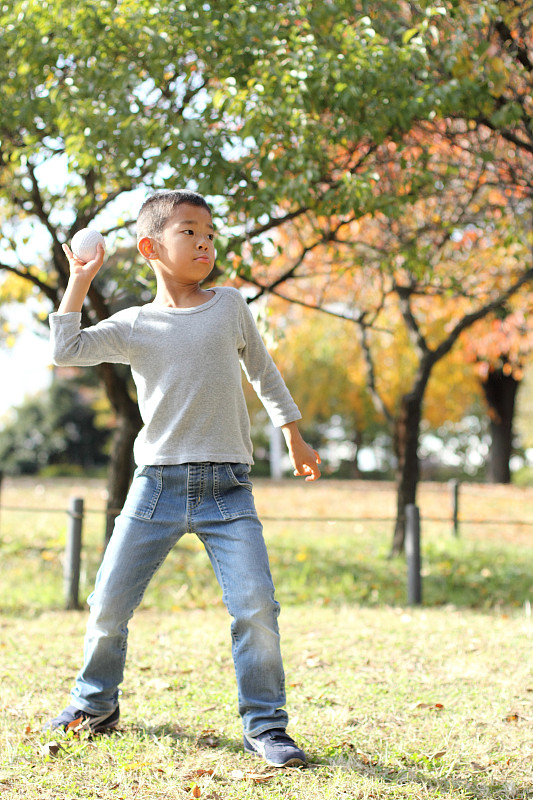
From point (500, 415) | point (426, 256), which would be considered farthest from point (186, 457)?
point (500, 415)

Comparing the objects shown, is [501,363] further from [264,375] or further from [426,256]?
[264,375]

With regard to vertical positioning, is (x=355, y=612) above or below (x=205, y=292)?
below

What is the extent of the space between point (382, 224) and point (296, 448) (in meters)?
5.69

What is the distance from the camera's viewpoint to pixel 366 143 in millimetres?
6418

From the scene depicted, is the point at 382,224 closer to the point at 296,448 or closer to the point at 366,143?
the point at 366,143

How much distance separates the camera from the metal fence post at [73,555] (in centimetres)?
634

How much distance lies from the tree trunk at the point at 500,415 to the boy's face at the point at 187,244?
19088 millimetres

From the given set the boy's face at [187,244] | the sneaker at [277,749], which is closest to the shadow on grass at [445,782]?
the sneaker at [277,749]

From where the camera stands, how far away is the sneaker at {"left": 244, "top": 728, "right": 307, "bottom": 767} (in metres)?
2.65

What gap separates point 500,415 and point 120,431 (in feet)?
52.8

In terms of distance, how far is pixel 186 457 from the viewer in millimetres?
2734

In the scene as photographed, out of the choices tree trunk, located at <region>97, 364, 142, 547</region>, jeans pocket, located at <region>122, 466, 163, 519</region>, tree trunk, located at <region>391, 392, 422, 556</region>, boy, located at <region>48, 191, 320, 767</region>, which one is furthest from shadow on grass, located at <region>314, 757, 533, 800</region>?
tree trunk, located at <region>391, 392, 422, 556</region>

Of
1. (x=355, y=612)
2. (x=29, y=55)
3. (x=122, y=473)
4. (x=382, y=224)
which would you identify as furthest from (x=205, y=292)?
(x=382, y=224)

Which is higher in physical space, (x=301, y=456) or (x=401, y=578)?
(x=301, y=456)
